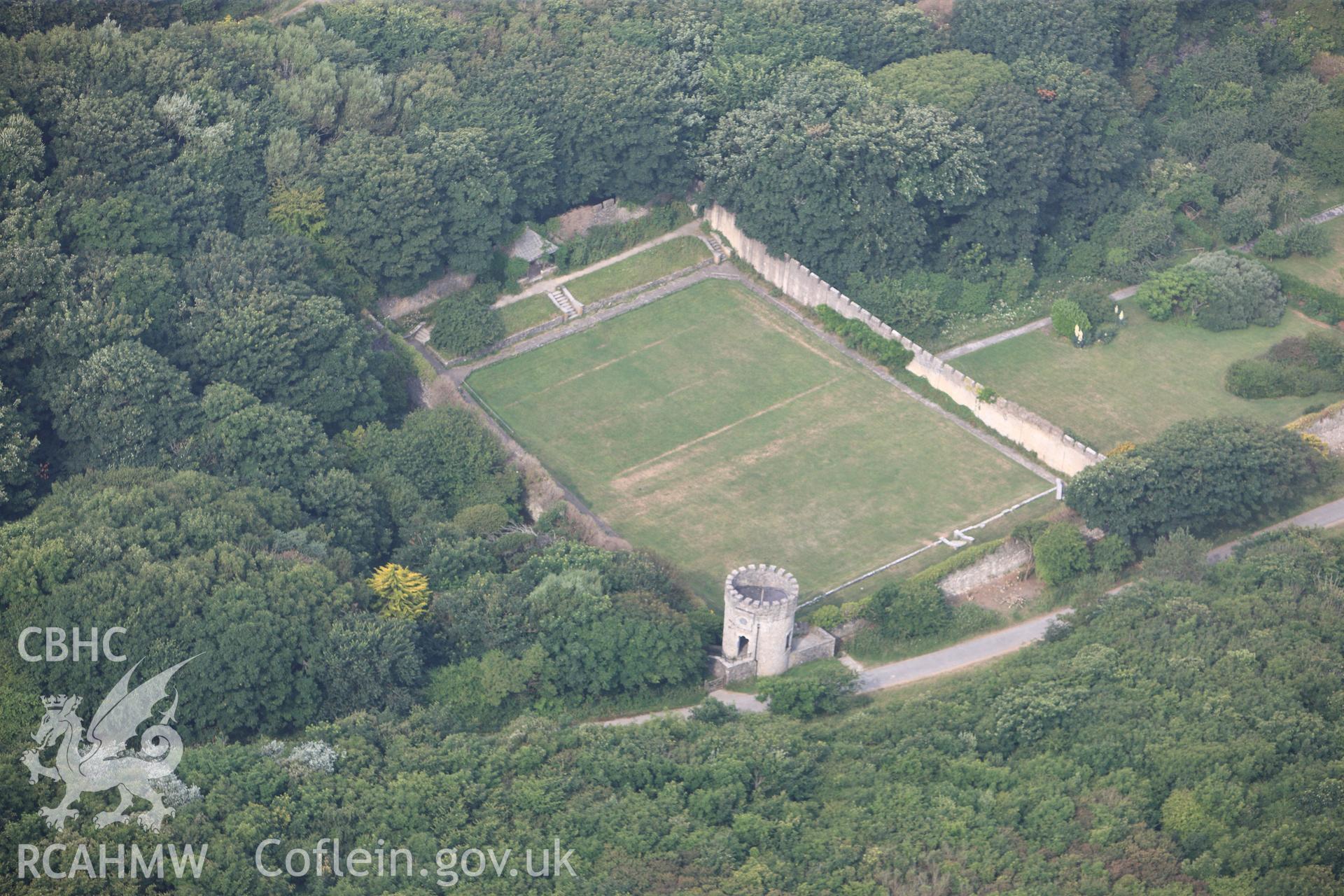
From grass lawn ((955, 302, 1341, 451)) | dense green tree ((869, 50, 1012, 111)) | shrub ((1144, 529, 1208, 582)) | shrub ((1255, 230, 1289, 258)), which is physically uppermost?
dense green tree ((869, 50, 1012, 111))

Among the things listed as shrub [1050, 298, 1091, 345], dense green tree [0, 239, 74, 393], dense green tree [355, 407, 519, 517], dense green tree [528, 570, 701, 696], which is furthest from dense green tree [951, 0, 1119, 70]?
dense green tree [0, 239, 74, 393]

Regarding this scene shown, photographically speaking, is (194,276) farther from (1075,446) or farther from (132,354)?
(1075,446)

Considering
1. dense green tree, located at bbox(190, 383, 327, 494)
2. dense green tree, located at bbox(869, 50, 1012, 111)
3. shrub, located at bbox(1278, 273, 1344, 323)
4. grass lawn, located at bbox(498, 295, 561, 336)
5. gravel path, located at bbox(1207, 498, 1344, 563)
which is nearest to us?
dense green tree, located at bbox(190, 383, 327, 494)

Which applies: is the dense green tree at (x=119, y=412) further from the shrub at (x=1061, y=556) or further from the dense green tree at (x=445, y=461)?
the shrub at (x=1061, y=556)

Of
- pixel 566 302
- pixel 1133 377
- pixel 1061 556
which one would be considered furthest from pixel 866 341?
pixel 1061 556

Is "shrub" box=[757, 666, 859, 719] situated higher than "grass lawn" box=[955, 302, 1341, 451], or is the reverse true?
"grass lawn" box=[955, 302, 1341, 451]

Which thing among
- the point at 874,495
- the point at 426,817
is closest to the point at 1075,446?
the point at 874,495

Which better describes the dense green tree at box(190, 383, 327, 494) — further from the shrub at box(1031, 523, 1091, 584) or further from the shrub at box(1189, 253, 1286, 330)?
the shrub at box(1189, 253, 1286, 330)
